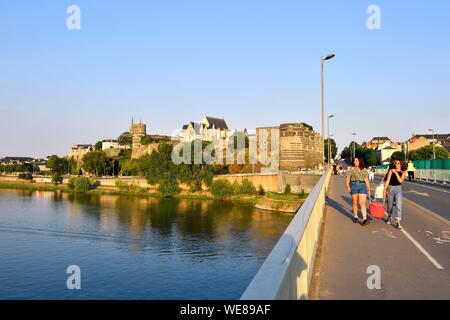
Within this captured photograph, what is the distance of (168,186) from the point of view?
86.3 metres

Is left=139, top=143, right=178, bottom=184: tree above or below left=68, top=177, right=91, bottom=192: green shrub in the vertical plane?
above

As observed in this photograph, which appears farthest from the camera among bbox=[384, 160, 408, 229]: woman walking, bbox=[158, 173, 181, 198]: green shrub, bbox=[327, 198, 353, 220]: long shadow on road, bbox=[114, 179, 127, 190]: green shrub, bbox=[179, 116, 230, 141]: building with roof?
bbox=[179, 116, 230, 141]: building with roof

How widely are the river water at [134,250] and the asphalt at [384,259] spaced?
Result: 54.3 feet

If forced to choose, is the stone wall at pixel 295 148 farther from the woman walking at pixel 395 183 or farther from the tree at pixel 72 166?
the woman walking at pixel 395 183

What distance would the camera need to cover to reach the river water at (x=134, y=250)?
→ 27.7 m

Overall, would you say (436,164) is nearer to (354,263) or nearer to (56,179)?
(354,263)

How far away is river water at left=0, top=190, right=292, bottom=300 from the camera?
91.0 feet

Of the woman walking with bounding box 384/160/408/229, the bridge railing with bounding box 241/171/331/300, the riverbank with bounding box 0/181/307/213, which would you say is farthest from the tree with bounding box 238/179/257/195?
the bridge railing with bounding box 241/171/331/300

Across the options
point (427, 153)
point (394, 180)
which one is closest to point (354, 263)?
point (394, 180)

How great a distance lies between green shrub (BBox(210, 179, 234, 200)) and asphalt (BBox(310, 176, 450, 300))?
225 ft

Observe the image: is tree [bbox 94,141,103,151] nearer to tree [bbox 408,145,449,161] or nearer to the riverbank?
the riverbank

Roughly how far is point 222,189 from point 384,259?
73.8 m

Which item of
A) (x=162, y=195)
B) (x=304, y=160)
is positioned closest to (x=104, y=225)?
(x=162, y=195)

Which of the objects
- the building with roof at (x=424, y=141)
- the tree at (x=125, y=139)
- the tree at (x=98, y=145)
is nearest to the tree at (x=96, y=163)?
the tree at (x=125, y=139)
